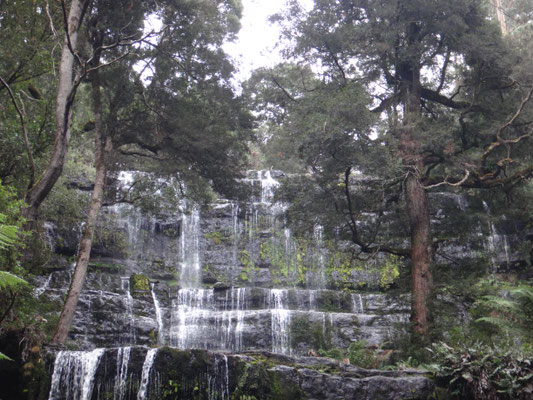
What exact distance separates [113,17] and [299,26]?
5.01 metres

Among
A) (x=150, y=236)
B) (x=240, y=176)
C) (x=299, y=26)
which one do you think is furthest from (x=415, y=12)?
(x=150, y=236)

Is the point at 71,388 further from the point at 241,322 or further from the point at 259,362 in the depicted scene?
the point at 241,322

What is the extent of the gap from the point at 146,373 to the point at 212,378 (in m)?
1.14

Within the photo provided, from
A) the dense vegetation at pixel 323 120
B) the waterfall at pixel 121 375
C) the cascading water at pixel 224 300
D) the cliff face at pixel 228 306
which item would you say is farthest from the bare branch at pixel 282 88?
the waterfall at pixel 121 375

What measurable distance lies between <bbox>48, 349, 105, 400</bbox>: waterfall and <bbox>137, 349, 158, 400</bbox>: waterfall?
86 cm

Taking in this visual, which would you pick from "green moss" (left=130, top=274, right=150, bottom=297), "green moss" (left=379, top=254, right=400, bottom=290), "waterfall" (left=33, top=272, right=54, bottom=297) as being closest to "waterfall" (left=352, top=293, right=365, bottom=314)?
"green moss" (left=379, top=254, right=400, bottom=290)

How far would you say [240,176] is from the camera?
1334 centimetres

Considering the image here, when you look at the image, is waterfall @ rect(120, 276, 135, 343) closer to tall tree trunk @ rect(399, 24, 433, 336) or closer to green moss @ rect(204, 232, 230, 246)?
green moss @ rect(204, 232, 230, 246)

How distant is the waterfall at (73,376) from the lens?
26.2 feet

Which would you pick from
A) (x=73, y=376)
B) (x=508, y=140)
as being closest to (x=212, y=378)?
(x=73, y=376)

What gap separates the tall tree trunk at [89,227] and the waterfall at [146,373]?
2.42 m

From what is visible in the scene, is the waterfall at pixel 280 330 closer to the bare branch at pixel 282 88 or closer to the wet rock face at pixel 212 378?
the bare branch at pixel 282 88

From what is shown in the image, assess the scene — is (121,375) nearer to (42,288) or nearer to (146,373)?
(146,373)

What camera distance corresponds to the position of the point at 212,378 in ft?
26.5
